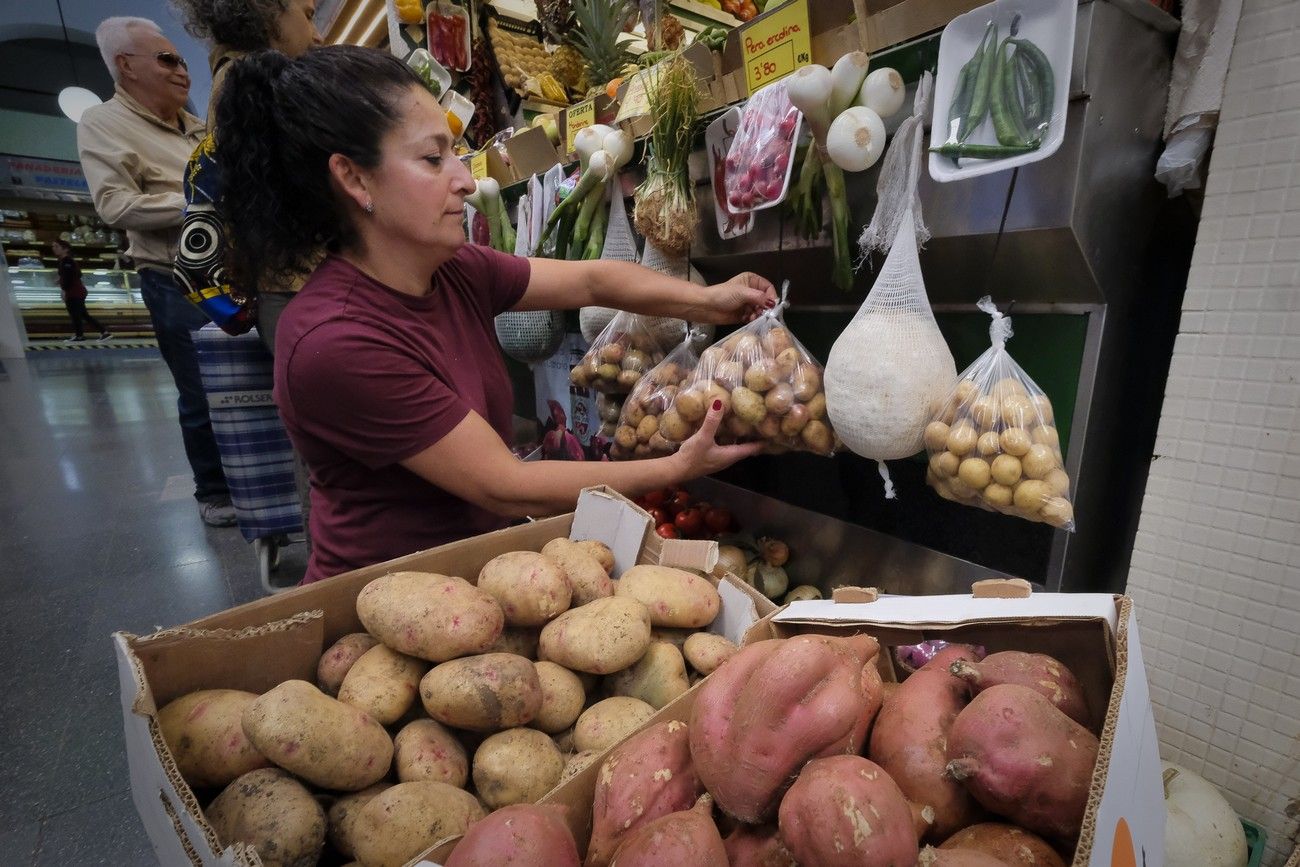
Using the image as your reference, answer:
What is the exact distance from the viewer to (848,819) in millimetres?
573

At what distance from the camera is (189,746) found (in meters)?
0.89

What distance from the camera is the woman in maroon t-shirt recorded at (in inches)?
52.7

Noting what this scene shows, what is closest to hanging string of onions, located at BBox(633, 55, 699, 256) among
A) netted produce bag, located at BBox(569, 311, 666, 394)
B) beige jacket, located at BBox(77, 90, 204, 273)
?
netted produce bag, located at BBox(569, 311, 666, 394)

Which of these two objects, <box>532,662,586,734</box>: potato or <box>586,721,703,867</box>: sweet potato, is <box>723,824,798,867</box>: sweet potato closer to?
<box>586,721,703,867</box>: sweet potato

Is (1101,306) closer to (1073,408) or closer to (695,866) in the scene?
(1073,408)

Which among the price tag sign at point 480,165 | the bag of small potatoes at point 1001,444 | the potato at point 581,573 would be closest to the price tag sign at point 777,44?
the bag of small potatoes at point 1001,444

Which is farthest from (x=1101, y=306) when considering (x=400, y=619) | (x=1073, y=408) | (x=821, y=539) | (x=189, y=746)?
(x=189, y=746)

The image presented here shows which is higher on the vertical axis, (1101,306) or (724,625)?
(1101,306)

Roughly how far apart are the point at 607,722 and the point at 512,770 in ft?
0.53

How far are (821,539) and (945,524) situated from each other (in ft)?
1.33

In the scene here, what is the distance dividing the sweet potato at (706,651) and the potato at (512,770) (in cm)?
32

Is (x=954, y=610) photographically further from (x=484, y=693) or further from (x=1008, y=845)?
(x=484, y=693)

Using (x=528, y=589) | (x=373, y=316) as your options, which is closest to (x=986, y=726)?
(x=528, y=589)

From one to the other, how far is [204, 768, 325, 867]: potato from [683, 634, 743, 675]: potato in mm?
621
